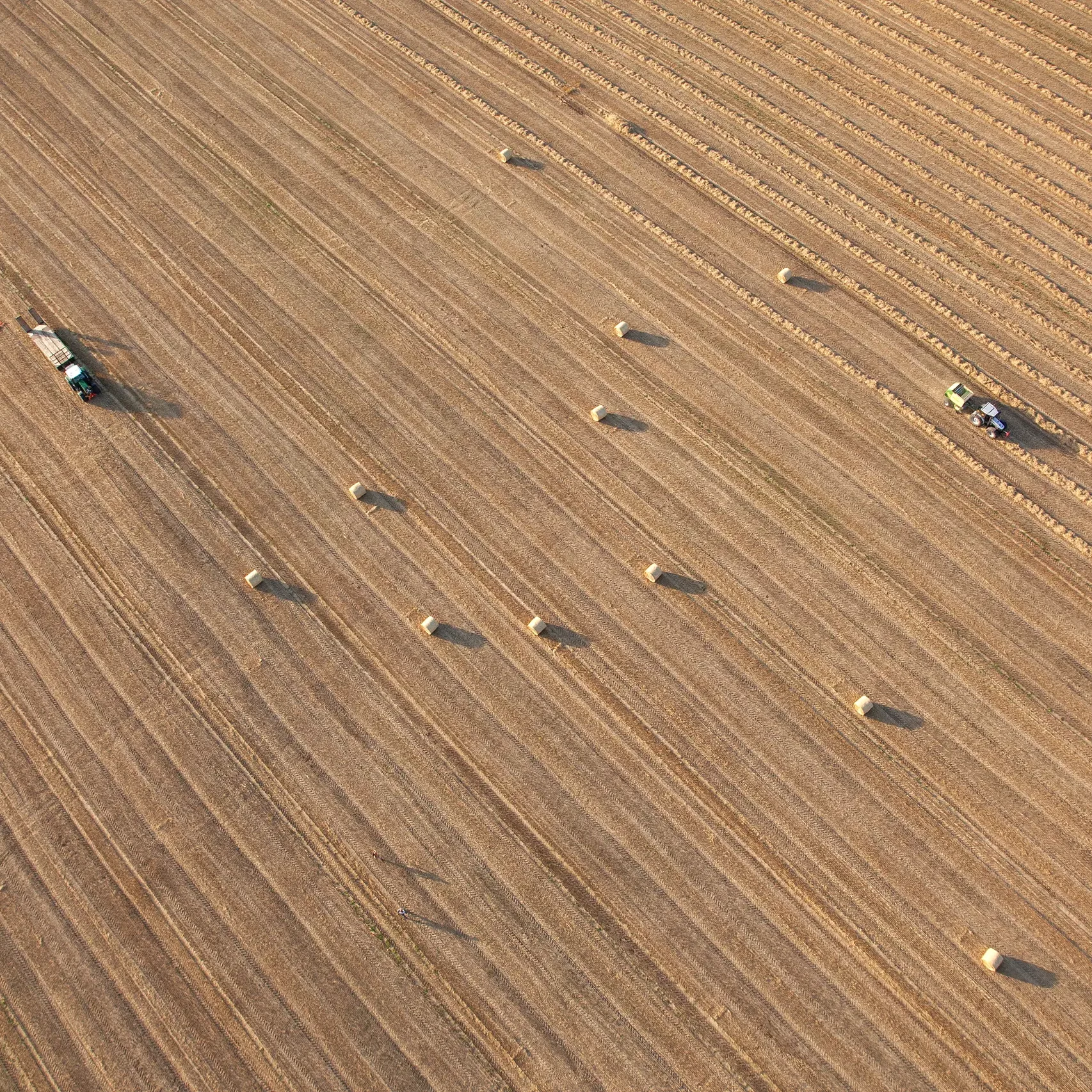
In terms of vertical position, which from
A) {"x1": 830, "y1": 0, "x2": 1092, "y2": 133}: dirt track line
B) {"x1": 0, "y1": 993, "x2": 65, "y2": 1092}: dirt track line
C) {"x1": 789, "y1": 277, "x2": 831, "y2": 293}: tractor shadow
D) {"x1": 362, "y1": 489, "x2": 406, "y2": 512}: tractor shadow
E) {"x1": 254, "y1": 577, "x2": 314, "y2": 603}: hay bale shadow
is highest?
{"x1": 830, "y1": 0, "x2": 1092, "y2": 133}: dirt track line

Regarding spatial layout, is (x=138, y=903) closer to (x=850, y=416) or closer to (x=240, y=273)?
(x=240, y=273)

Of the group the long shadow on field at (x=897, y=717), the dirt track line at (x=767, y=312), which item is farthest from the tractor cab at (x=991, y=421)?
the long shadow on field at (x=897, y=717)

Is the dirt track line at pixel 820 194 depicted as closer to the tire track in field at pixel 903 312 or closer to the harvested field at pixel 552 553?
the harvested field at pixel 552 553

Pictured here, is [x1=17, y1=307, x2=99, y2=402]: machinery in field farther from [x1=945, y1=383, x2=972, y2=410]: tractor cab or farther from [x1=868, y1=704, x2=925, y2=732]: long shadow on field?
[x1=945, y1=383, x2=972, y2=410]: tractor cab

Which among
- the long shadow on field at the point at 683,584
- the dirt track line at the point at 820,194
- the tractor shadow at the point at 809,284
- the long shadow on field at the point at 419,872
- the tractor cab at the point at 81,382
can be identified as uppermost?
the dirt track line at the point at 820,194

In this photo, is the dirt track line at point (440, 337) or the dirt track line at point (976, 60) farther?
the dirt track line at point (976, 60)

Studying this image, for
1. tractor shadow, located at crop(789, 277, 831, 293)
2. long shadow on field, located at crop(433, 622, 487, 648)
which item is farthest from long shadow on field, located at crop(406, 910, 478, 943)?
tractor shadow, located at crop(789, 277, 831, 293)

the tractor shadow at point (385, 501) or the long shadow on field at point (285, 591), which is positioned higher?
the tractor shadow at point (385, 501)
